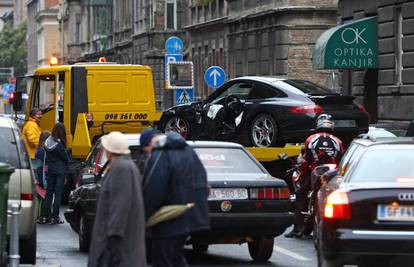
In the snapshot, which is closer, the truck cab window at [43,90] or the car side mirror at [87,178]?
the car side mirror at [87,178]

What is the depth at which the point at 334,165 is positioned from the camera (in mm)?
17109

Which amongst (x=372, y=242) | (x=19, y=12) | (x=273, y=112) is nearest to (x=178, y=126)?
(x=273, y=112)

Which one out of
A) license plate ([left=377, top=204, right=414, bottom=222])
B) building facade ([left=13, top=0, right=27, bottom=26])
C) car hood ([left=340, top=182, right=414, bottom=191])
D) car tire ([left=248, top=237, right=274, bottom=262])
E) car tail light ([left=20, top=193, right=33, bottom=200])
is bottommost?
car tire ([left=248, top=237, right=274, bottom=262])

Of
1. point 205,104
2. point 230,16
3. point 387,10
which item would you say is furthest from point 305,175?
point 230,16

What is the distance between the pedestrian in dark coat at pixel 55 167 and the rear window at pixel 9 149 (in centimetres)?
621

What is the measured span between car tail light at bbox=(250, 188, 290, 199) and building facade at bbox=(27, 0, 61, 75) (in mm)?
99406

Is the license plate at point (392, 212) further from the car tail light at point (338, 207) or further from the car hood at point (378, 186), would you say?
the car tail light at point (338, 207)

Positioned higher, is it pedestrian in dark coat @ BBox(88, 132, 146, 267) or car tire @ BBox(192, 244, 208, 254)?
pedestrian in dark coat @ BBox(88, 132, 146, 267)

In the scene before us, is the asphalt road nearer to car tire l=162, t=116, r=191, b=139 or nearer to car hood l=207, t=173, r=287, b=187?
car hood l=207, t=173, r=287, b=187

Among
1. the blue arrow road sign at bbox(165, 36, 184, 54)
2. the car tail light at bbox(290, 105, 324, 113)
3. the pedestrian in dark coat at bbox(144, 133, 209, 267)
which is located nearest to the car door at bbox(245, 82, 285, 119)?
the car tail light at bbox(290, 105, 324, 113)

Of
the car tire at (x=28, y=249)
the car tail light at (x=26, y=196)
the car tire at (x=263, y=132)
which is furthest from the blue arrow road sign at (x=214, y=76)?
the car tail light at (x=26, y=196)

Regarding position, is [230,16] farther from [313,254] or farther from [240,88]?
[313,254]

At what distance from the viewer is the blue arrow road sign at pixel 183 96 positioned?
3509 centimetres

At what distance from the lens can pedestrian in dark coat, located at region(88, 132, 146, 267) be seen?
1030cm
